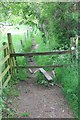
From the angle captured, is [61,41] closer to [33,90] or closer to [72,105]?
[33,90]

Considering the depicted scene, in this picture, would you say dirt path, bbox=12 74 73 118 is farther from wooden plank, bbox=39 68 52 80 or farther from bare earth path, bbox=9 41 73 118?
wooden plank, bbox=39 68 52 80

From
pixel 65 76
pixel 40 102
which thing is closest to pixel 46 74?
pixel 65 76

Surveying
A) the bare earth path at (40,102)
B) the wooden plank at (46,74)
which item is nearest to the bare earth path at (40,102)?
the bare earth path at (40,102)

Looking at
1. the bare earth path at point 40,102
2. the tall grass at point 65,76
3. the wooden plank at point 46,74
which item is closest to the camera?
the bare earth path at point 40,102

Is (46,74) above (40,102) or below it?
above

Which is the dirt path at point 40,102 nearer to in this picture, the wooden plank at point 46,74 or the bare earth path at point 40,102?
the bare earth path at point 40,102

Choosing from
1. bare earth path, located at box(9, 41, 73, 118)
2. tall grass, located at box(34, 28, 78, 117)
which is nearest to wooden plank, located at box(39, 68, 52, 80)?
tall grass, located at box(34, 28, 78, 117)

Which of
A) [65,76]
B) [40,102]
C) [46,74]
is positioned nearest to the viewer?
[40,102]

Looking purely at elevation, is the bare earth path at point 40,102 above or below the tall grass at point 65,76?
below

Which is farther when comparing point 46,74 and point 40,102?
point 46,74

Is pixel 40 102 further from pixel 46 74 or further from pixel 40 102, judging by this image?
pixel 46 74

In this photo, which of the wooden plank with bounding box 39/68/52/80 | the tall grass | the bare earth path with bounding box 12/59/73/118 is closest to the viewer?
the bare earth path with bounding box 12/59/73/118

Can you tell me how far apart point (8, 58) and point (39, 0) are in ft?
3.80

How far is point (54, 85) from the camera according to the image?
413 centimetres
